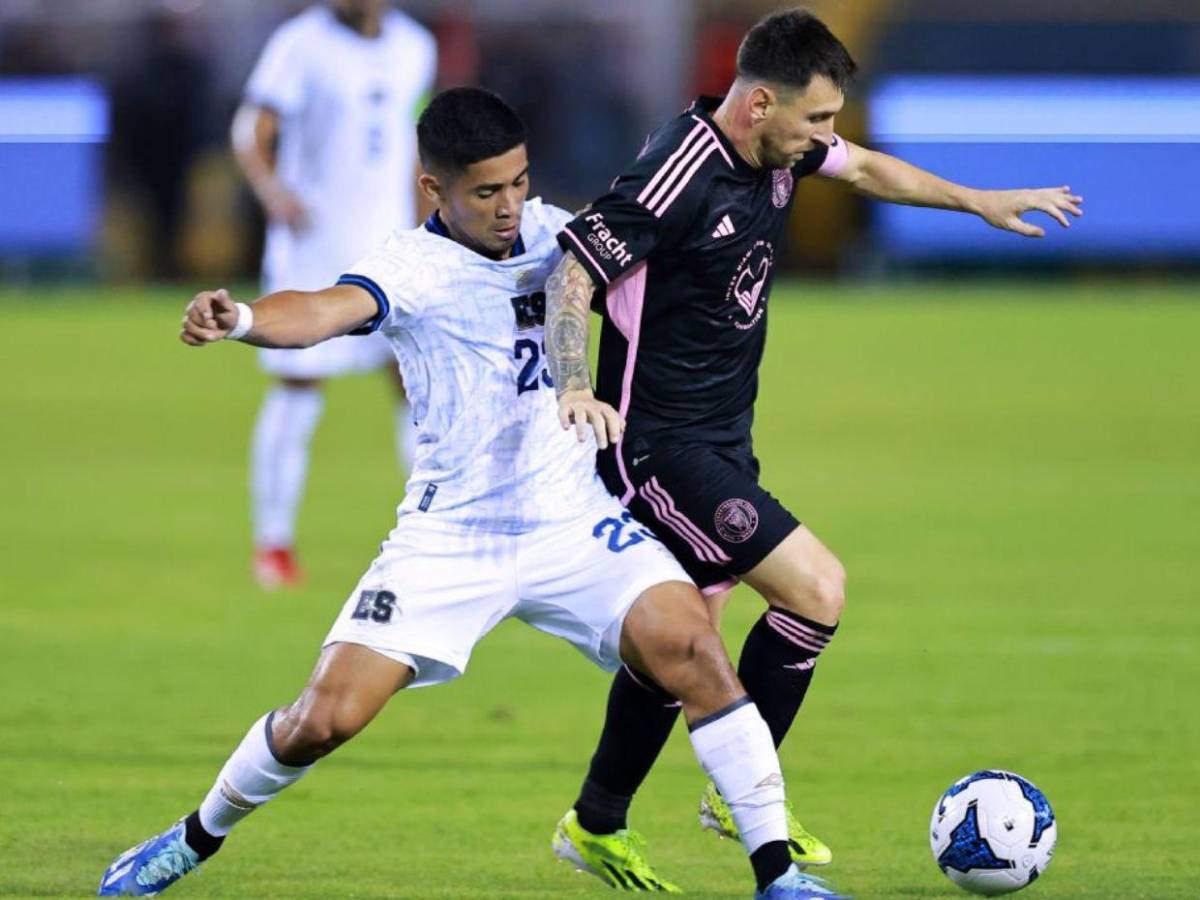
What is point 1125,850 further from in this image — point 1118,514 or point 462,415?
point 1118,514

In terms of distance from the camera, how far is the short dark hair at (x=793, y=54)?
18.2 ft

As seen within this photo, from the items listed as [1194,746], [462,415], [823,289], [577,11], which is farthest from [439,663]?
[577,11]

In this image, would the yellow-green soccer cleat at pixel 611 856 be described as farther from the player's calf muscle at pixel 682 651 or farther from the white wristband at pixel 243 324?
the white wristband at pixel 243 324

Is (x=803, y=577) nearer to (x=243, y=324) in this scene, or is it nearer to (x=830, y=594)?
(x=830, y=594)

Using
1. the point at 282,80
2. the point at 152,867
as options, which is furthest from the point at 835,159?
the point at 282,80

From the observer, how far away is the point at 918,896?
17.8ft

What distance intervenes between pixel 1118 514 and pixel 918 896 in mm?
6983

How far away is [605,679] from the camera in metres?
8.53

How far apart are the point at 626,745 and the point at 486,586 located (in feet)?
2.35

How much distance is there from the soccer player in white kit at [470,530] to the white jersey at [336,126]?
518cm

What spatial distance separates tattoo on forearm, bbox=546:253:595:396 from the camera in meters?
5.20

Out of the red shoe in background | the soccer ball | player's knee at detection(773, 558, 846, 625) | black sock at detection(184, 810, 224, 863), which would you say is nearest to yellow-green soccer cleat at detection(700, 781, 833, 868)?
the soccer ball

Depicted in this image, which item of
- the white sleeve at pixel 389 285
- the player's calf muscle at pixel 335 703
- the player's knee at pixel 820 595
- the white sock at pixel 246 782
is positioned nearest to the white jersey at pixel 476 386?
the white sleeve at pixel 389 285

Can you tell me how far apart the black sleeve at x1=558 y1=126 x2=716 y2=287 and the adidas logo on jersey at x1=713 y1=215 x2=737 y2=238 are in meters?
0.08
